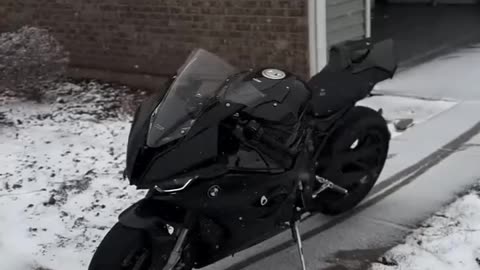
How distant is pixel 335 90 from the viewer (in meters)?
4.70

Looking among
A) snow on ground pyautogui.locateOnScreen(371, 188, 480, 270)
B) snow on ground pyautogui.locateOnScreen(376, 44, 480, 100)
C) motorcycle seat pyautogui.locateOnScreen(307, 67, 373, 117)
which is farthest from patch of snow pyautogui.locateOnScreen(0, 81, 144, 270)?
snow on ground pyautogui.locateOnScreen(376, 44, 480, 100)

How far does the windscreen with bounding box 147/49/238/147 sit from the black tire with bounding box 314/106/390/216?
1099mm

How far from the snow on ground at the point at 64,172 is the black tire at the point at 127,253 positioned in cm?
93

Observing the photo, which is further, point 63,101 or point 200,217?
point 63,101

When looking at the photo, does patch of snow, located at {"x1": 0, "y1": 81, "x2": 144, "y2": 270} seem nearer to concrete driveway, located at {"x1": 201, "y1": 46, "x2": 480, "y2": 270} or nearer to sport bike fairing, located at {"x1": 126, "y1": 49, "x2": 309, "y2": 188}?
concrete driveway, located at {"x1": 201, "y1": 46, "x2": 480, "y2": 270}

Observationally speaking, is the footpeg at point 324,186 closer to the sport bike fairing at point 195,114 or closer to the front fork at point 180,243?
the sport bike fairing at point 195,114

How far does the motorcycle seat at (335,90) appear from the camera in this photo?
462 cm

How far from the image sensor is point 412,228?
15.8 ft

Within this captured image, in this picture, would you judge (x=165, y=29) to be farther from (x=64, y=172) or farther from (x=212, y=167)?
(x=212, y=167)

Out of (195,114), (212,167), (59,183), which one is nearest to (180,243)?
(212,167)

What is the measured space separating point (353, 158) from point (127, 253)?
6.29 feet

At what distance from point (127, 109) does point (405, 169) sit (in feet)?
10.8

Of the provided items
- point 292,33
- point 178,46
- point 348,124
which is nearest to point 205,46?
point 178,46

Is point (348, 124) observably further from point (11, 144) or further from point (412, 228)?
point (11, 144)
